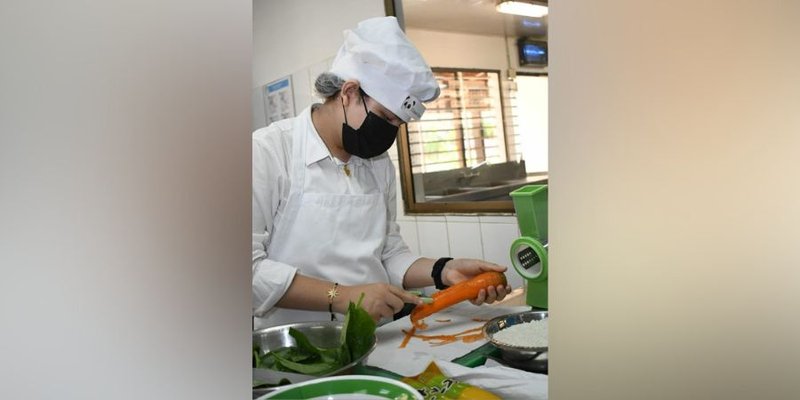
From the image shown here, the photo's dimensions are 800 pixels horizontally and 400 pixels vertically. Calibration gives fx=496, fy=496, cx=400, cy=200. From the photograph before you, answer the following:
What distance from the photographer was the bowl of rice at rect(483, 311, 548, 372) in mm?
385

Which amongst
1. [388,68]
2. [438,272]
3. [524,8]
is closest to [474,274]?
[438,272]

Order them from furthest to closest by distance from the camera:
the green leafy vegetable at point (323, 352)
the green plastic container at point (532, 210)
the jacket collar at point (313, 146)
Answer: the jacket collar at point (313, 146) → the green plastic container at point (532, 210) → the green leafy vegetable at point (323, 352)

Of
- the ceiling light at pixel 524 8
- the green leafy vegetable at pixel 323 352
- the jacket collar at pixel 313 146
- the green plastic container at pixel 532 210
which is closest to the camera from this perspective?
the green leafy vegetable at pixel 323 352

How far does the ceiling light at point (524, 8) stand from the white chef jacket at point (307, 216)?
0.46 m

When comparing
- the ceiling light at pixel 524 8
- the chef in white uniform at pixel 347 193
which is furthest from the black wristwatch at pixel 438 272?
the ceiling light at pixel 524 8

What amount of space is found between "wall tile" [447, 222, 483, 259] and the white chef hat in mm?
186

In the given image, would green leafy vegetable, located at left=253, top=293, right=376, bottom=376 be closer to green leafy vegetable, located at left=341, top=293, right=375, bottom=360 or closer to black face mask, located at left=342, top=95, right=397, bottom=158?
green leafy vegetable, located at left=341, top=293, right=375, bottom=360

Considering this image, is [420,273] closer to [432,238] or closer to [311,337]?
[432,238]

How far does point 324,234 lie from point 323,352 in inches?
9.8

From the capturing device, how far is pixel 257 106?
0.35m

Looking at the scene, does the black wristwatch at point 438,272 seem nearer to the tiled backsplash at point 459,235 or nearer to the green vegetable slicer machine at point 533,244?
the tiled backsplash at point 459,235

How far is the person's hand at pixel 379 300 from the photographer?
0.54m

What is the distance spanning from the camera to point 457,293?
0.58m
